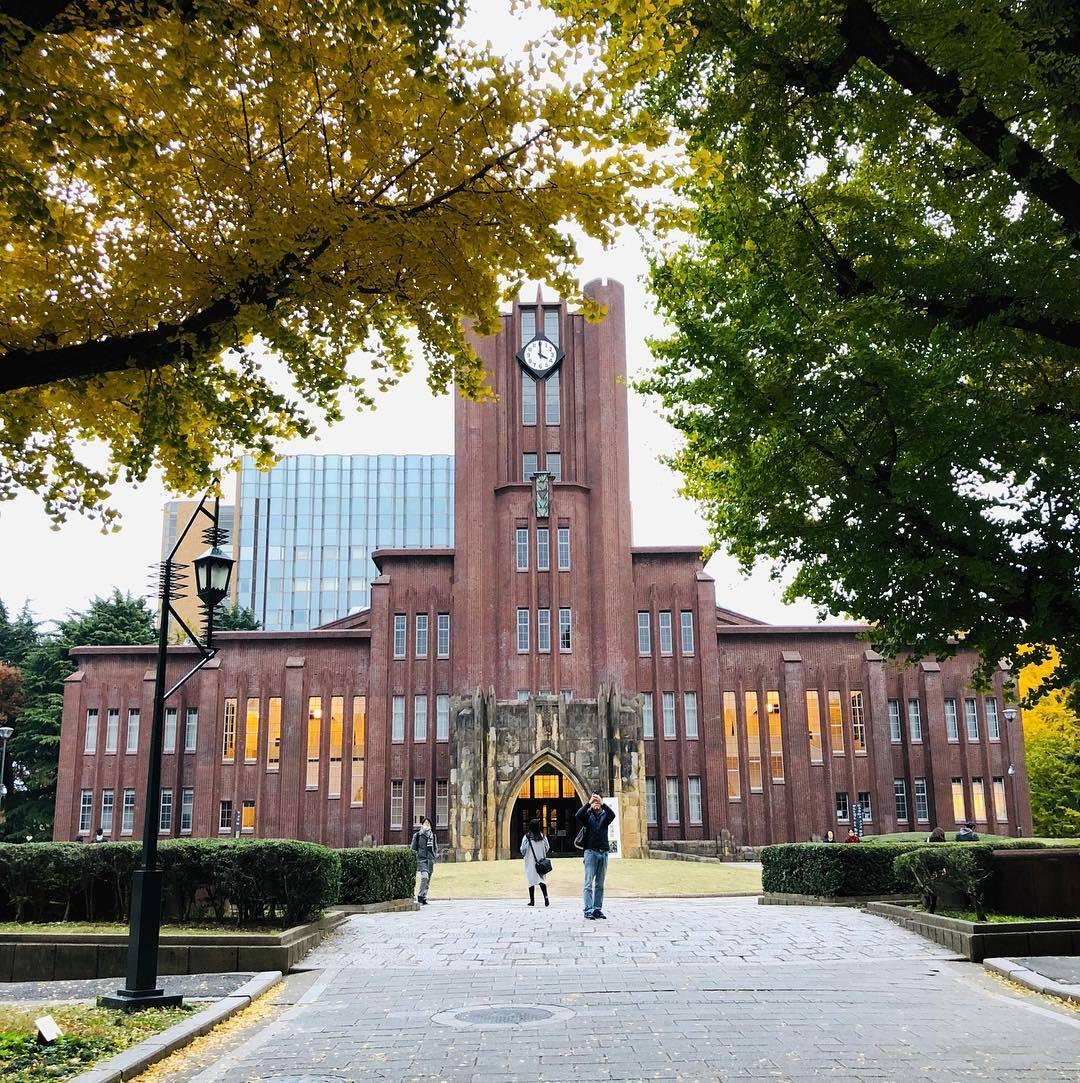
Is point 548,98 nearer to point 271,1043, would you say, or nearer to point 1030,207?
point 1030,207

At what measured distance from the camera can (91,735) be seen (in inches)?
1797

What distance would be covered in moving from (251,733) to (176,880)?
112 ft

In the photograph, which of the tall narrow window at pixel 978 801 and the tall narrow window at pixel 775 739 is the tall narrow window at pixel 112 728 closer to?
the tall narrow window at pixel 775 739

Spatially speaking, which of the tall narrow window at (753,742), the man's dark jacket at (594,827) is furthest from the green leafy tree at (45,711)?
the man's dark jacket at (594,827)

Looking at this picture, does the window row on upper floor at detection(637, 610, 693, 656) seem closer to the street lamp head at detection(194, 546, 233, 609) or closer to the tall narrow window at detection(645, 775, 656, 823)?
the tall narrow window at detection(645, 775, 656, 823)

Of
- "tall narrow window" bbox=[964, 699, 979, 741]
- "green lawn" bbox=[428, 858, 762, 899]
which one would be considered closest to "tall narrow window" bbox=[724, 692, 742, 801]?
"tall narrow window" bbox=[964, 699, 979, 741]

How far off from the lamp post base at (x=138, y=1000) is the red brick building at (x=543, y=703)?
3398 cm

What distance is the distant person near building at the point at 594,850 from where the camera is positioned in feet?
48.9

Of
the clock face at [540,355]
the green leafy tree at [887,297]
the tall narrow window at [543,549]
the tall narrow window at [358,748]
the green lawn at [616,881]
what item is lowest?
the green lawn at [616,881]

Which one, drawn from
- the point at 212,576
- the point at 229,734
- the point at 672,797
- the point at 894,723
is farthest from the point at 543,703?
the point at 212,576

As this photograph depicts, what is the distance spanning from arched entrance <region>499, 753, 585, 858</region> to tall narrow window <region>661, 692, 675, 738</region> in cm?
467

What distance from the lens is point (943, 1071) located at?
21.0 feet

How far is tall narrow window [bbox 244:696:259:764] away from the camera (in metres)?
45.0

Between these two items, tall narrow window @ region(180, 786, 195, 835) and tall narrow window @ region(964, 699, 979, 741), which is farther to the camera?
tall narrow window @ region(964, 699, 979, 741)
